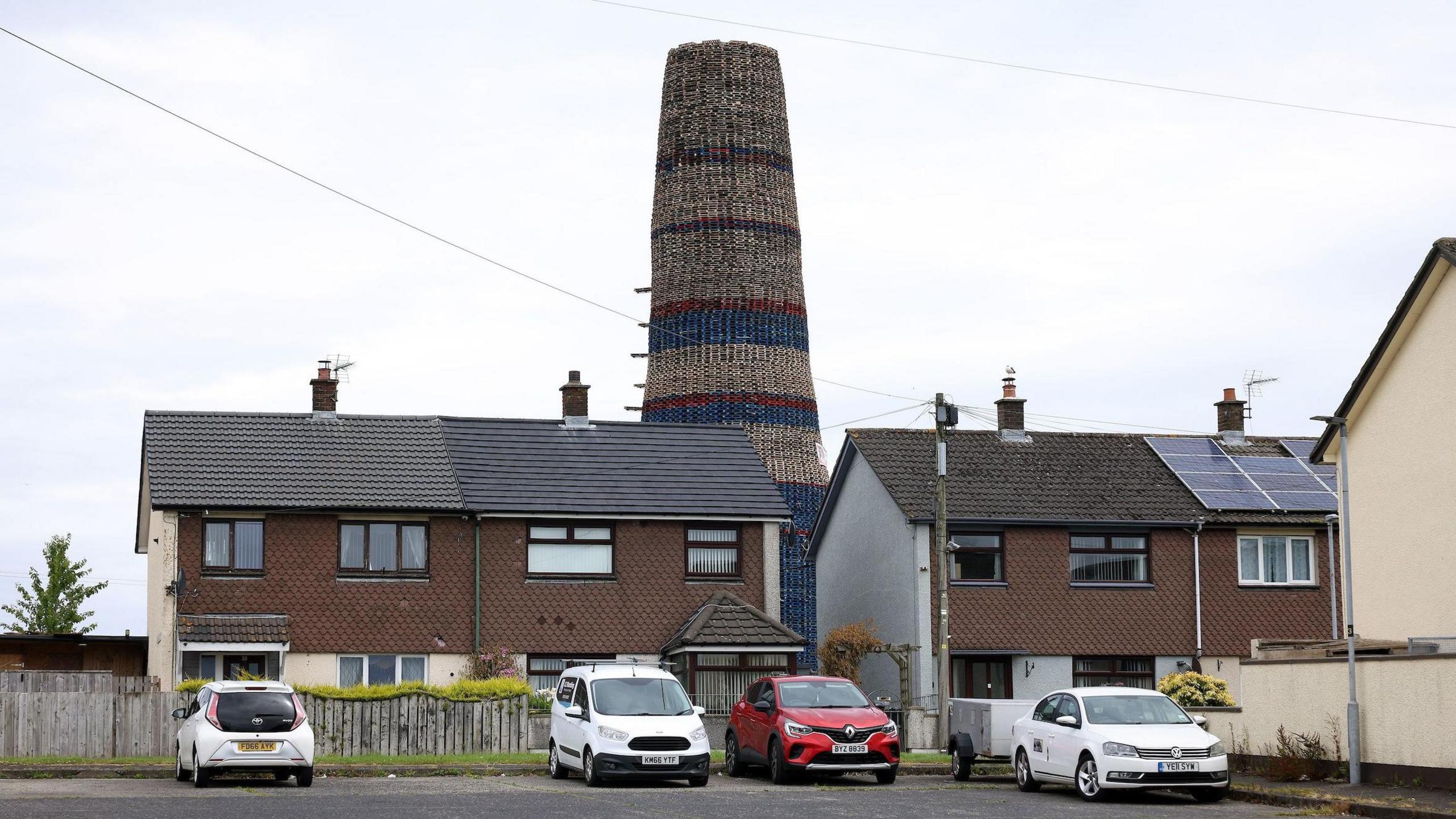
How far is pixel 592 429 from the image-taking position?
41250 mm

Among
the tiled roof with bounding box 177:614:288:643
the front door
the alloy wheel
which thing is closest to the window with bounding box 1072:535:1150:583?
the front door

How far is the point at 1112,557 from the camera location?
41219 mm

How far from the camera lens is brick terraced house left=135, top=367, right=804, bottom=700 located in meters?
36.2

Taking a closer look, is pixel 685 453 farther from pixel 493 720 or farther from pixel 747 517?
pixel 493 720

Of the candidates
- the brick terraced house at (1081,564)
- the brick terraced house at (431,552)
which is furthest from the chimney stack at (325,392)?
the brick terraced house at (1081,564)

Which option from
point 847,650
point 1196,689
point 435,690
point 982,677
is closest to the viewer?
point 435,690

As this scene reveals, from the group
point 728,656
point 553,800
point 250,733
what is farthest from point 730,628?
point 553,800

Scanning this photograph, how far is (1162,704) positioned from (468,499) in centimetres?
1792

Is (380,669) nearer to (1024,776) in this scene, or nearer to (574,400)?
(574,400)

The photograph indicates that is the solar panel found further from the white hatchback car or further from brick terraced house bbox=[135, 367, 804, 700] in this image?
the white hatchback car

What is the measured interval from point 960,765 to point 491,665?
1300 centimetres

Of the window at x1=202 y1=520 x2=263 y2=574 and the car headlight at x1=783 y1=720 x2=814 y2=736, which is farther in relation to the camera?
the window at x1=202 y1=520 x2=263 y2=574

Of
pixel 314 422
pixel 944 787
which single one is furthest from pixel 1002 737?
pixel 314 422

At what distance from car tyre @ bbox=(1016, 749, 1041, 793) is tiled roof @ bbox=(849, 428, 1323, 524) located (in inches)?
564
